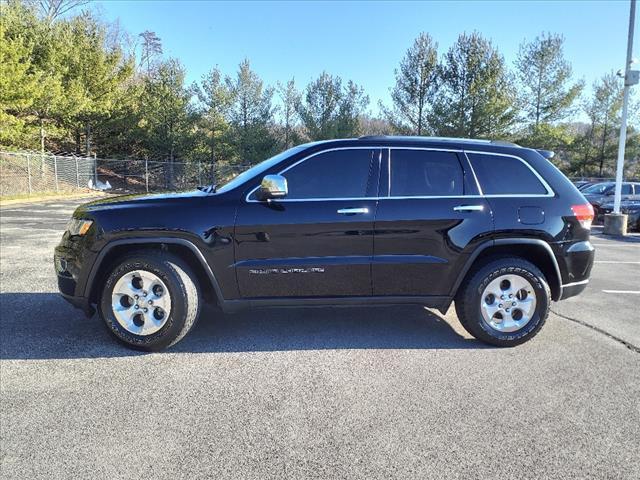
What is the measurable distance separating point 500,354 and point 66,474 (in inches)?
126

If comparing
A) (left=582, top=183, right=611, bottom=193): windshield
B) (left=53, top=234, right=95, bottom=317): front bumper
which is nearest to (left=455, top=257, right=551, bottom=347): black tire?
(left=53, top=234, right=95, bottom=317): front bumper

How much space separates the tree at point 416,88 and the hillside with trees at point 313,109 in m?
0.07

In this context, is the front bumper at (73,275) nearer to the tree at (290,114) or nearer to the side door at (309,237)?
the side door at (309,237)

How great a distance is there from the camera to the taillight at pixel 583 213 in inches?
161

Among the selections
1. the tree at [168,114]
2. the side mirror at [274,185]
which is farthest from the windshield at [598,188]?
the tree at [168,114]

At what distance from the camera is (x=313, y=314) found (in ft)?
15.9

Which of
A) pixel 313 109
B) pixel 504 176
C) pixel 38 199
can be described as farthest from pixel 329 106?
pixel 504 176

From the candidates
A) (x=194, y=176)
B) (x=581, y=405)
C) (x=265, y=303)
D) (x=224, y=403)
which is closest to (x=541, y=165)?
(x=581, y=405)

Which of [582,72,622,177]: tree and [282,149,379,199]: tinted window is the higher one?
[582,72,622,177]: tree

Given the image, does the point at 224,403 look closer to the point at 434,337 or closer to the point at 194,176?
the point at 434,337

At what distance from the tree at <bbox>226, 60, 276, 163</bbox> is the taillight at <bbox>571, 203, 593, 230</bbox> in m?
30.9

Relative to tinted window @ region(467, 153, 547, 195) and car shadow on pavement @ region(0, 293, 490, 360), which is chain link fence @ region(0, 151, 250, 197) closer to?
car shadow on pavement @ region(0, 293, 490, 360)

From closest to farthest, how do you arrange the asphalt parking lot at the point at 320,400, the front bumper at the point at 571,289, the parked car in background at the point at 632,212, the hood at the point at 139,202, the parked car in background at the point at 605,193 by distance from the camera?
the asphalt parking lot at the point at 320,400 < the hood at the point at 139,202 < the front bumper at the point at 571,289 < the parked car in background at the point at 632,212 < the parked car in background at the point at 605,193

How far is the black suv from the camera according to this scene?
3816 millimetres
